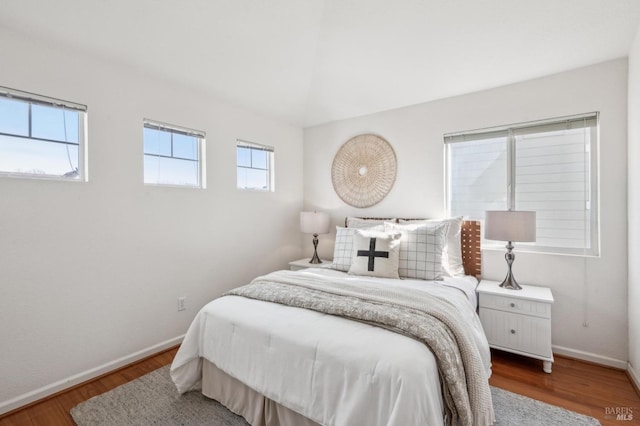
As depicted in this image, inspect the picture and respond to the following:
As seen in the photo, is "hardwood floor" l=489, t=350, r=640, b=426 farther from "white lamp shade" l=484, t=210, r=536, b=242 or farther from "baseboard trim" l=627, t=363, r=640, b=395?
"white lamp shade" l=484, t=210, r=536, b=242

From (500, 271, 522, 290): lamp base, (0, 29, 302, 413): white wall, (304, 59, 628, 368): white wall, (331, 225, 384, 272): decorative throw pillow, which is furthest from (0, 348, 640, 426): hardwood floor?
(331, 225, 384, 272): decorative throw pillow

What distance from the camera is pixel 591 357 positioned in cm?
237

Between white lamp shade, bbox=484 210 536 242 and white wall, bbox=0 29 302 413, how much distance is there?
243 cm

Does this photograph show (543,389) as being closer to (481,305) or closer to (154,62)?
(481,305)

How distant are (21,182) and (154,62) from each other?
50.6 inches

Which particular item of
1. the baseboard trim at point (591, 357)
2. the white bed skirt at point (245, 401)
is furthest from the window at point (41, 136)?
the baseboard trim at point (591, 357)

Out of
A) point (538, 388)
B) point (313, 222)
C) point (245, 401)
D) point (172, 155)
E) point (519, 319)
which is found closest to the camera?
point (245, 401)

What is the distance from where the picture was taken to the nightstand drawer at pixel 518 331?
2.22m

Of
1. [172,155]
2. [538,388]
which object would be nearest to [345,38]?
[172,155]

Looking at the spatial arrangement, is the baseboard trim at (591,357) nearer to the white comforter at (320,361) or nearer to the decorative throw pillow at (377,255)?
the white comforter at (320,361)

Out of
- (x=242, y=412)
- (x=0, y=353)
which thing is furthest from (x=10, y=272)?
(x=242, y=412)

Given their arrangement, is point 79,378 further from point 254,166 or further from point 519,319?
point 519,319

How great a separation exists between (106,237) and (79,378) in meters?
1.01

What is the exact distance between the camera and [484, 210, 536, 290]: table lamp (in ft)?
7.54
